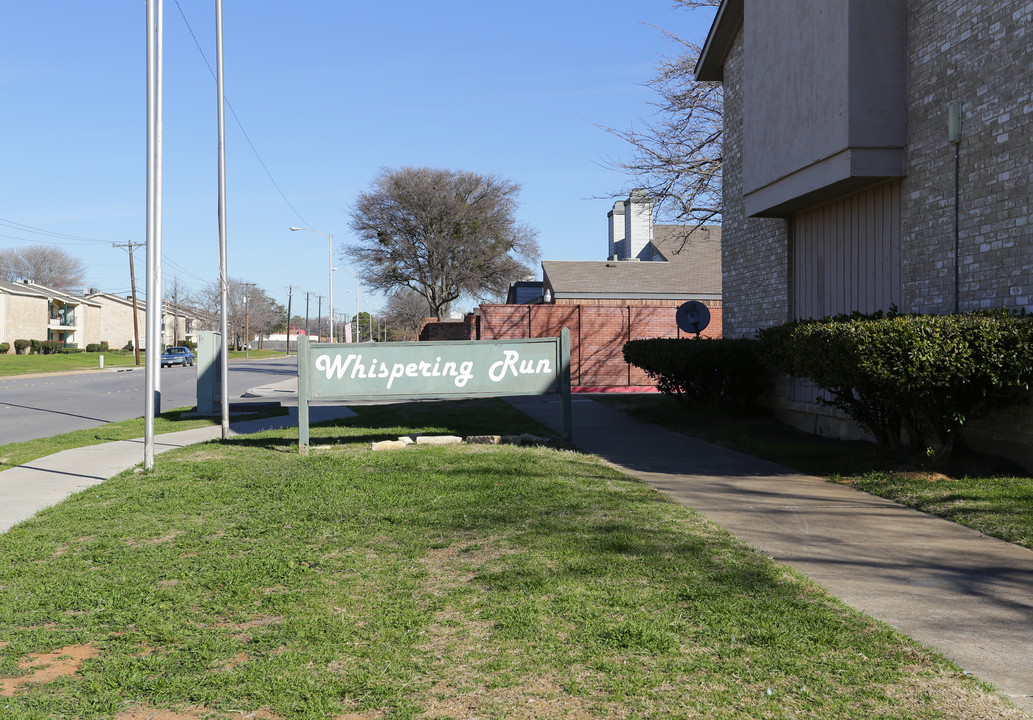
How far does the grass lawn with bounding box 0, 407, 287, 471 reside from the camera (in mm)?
12703

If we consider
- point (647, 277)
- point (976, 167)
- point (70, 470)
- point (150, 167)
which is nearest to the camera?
point (976, 167)

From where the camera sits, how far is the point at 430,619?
4.89m

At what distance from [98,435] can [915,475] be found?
12.9 meters

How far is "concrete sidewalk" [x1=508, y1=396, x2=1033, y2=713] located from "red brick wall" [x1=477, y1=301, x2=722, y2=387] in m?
18.2

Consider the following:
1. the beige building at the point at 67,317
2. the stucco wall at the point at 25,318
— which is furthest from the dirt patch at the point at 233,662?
the stucco wall at the point at 25,318

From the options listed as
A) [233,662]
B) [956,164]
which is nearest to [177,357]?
[956,164]

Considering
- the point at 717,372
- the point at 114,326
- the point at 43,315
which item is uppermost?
the point at 43,315

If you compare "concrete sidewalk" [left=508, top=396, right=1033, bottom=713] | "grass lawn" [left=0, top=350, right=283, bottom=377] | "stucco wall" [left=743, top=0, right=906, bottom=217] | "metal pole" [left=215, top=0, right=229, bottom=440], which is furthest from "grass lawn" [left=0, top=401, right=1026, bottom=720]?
"grass lawn" [left=0, top=350, right=283, bottom=377]

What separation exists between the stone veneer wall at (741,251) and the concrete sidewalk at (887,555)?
5.14 metres

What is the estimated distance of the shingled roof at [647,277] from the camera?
38.7 meters

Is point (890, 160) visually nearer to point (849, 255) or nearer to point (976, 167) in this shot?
point (976, 167)

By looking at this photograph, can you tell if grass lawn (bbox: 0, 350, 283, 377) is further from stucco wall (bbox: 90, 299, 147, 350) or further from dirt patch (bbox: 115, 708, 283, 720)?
dirt patch (bbox: 115, 708, 283, 720)

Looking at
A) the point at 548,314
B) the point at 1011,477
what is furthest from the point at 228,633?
the point at 548,314

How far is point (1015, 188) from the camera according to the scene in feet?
30.0
